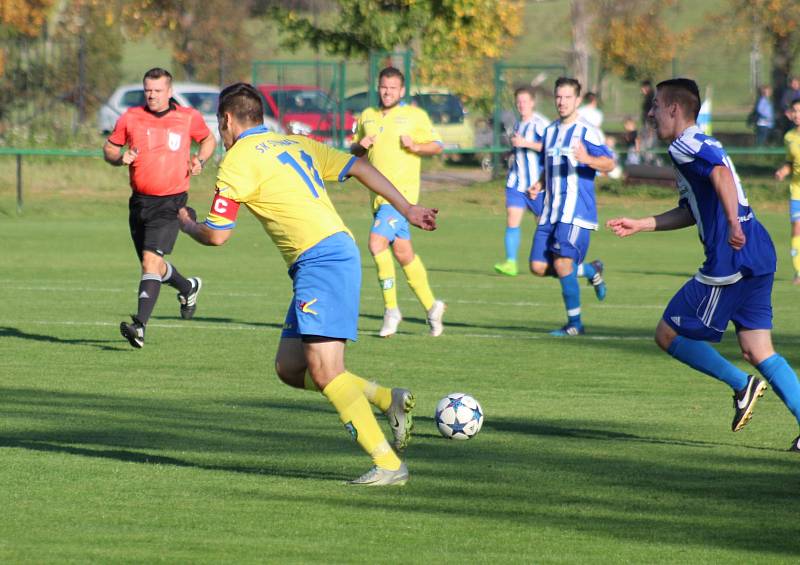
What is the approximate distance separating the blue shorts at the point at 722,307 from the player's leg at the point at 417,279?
5.13m

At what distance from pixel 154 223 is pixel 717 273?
5837mm

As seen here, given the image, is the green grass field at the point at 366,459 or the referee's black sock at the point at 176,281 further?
the referee's black sock at the point at 176,281

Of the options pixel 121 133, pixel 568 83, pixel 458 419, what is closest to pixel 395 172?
pixel 568 83

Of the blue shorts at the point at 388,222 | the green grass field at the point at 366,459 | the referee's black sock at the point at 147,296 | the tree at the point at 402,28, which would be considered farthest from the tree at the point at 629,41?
the referee's black sock at the point at 147,296

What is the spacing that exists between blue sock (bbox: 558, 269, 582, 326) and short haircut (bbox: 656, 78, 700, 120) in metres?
5.18

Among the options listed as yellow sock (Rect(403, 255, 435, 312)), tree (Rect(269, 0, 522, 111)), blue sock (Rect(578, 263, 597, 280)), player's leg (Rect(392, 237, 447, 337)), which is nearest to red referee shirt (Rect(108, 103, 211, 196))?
player's leg (Rect(392, 237, 447, 337))

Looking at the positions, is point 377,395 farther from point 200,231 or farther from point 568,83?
point 568,83

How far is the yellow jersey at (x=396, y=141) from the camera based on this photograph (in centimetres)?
1311

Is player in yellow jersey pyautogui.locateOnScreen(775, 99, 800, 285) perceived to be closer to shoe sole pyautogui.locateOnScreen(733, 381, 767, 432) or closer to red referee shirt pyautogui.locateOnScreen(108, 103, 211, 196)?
red referee shirt pyautogui.locateOnScreen(108, 103, 211, 196)

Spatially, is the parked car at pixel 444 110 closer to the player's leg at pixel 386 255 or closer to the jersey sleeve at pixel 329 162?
the player's leg at pixel 386 255

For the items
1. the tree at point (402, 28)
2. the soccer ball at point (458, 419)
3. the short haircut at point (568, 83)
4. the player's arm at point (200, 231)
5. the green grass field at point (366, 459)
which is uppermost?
the tree at point (402, 28)

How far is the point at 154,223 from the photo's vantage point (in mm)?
12367

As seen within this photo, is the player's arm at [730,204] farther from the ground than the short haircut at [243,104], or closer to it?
closer to it

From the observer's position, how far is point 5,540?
5.97 metres
